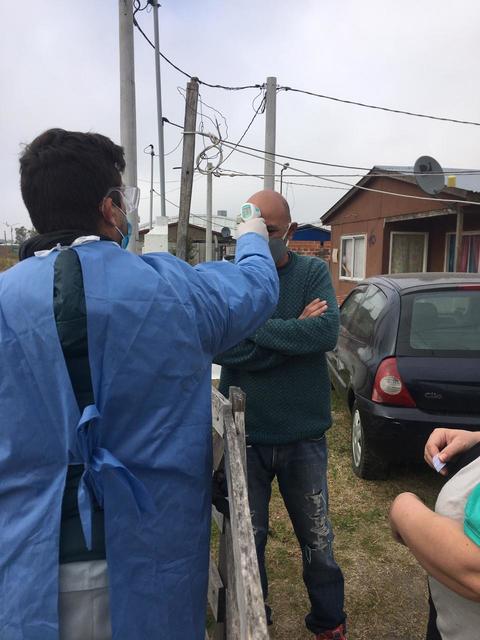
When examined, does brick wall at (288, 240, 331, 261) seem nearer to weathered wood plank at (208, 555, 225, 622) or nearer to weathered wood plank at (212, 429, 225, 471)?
weathered wood plank at (208, 555, 225, 622)

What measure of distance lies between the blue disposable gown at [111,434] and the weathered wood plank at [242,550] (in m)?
0.14

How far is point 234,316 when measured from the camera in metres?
1.25

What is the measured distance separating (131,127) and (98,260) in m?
5.18

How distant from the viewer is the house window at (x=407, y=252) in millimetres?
14133

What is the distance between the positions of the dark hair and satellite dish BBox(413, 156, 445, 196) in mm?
9171

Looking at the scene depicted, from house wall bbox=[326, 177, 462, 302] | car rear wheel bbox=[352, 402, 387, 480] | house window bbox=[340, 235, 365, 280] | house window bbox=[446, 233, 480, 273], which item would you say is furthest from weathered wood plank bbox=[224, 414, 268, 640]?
house window bbox=[340, 235, 365, 280]

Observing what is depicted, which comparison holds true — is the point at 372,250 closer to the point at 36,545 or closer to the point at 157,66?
the point at 157,66

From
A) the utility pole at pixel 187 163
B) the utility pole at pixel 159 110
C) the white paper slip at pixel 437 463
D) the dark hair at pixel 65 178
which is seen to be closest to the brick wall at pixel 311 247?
the utility pole at pixel 159 110

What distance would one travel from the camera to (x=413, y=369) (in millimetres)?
3389

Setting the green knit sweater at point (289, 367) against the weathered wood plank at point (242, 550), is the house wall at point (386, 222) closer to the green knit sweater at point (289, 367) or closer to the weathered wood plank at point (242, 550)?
the green knit sweater at point (289, 367)

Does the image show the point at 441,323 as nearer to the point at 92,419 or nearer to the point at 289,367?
the point at 289,367

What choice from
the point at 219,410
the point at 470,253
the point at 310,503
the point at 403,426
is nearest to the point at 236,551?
the point at 219,410

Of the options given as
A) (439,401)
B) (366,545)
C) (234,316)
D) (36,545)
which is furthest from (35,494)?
(439,401)

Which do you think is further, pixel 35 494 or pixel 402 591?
pixel 402 591
